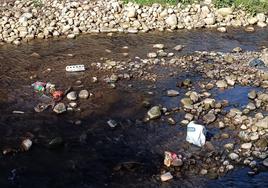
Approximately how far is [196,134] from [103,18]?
373 inches

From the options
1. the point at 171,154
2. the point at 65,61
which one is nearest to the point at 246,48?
the point at 65,61

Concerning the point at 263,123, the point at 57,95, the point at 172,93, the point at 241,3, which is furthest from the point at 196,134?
the point at 241,3

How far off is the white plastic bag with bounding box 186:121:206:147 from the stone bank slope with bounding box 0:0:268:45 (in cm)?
835

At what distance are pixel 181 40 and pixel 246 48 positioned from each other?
2.44 metres

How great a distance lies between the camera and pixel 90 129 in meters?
12.0

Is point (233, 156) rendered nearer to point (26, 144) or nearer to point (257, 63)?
point (26, 144)

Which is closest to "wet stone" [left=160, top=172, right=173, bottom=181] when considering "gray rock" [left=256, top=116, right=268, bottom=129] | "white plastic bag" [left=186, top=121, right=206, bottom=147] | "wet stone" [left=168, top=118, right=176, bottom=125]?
"white plastic bag" [left=186, top=121, right=206, bottom=147]

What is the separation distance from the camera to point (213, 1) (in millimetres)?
20562

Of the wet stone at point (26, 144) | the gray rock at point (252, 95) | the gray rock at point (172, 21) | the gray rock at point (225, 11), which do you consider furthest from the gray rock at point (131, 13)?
the wet stone at point (26, 144)

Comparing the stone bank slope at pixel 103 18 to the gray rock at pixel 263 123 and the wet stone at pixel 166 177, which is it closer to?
the gray rock at pixel 263 123

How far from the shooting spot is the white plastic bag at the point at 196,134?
11.2 m

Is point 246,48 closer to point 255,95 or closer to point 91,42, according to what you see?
point 255,95

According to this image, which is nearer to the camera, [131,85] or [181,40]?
[131,85]

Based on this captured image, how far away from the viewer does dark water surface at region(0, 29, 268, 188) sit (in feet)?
33.4
